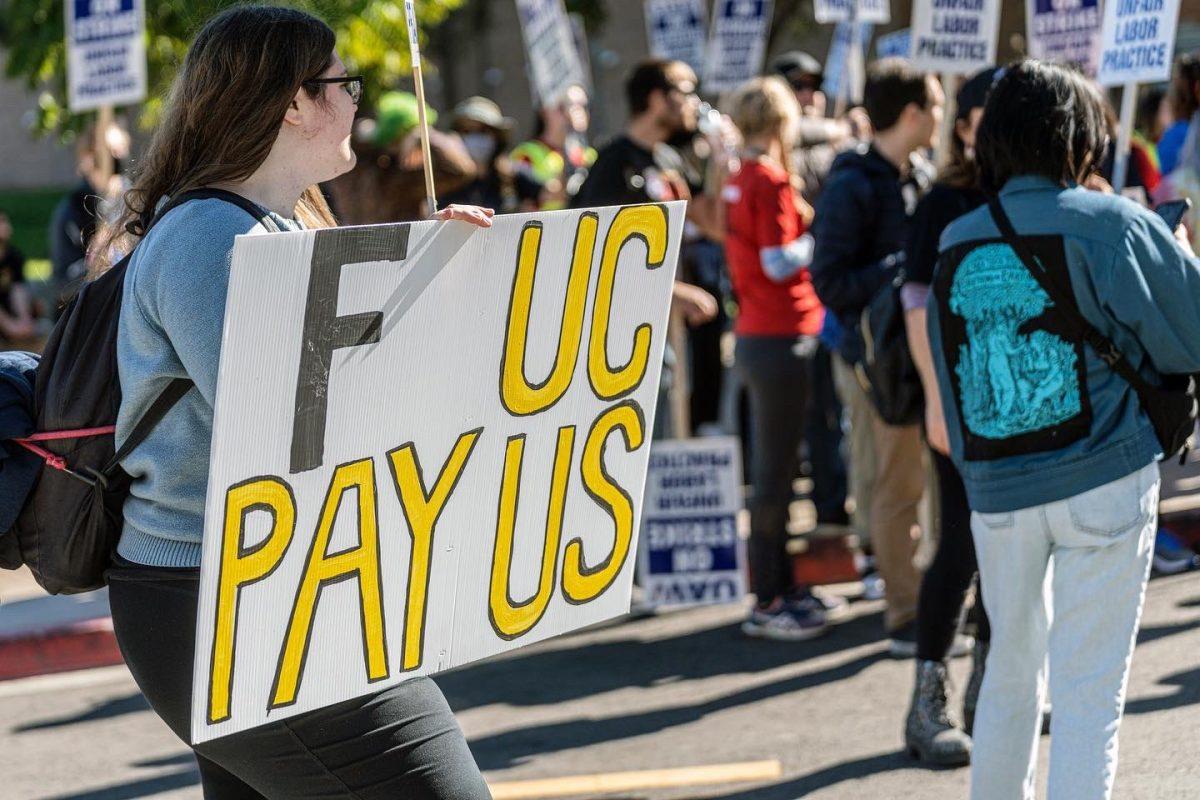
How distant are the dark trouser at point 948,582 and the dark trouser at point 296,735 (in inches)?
90.6

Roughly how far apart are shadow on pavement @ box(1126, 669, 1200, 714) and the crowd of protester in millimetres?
531

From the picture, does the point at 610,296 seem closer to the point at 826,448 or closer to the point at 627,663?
the point at 627,663

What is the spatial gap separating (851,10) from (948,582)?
703 cm

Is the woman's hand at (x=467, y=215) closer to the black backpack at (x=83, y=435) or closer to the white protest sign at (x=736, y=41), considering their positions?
the black backpack at (x=83, y=435)

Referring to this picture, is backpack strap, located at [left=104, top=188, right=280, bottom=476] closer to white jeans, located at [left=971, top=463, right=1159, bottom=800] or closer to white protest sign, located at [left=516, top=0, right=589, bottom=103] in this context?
white jeans, located at [left=971, top=463, right=1159, bottom=800]

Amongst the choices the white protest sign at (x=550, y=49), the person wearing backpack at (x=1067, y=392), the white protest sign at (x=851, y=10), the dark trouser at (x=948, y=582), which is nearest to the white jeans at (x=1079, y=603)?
the person wearing backpack at (x=1067, y=392)

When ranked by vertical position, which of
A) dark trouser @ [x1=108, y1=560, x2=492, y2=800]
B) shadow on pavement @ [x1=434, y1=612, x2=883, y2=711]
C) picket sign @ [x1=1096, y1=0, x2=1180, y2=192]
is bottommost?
shadow on pavement @ [x1=434, y1=612, x2=883, y2=711]

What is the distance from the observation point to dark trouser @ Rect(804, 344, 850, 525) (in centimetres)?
788

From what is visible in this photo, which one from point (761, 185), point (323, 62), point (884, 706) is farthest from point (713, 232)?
point (323, 62)

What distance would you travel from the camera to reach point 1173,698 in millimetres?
5023

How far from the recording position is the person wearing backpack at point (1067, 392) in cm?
325

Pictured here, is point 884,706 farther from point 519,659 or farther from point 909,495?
point 519,659

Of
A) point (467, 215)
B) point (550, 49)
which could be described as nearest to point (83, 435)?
point (467, 215)

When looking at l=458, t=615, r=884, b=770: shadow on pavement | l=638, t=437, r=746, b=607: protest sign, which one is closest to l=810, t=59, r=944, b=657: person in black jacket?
l=458, t=615, r=884, b=770: shadow on pavement
